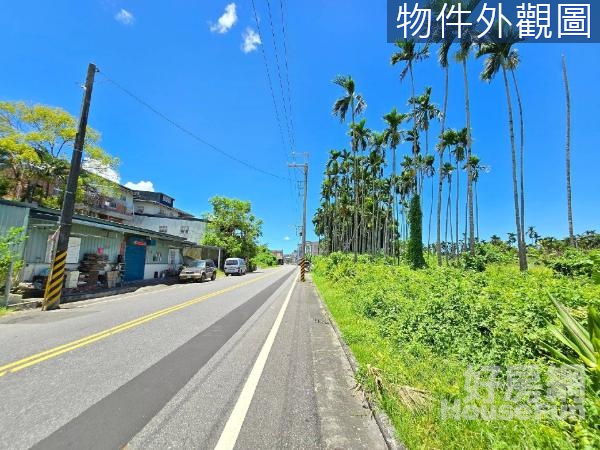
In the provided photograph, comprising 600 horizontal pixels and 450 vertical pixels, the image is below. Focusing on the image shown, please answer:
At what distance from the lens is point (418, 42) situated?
2886 centimetres

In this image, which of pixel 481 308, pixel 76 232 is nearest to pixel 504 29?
pixel 481 308

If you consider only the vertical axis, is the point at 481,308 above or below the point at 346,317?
above

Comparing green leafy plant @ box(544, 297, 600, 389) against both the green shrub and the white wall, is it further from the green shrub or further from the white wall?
the white wall

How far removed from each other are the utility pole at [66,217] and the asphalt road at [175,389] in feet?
11.0

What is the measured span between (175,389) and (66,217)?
11566 millimetres

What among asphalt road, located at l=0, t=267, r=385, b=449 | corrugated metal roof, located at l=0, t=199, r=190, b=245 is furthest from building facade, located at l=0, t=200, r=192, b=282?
asphalt road, located at l=0, t=267, r=385, b=449

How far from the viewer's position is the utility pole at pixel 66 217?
12094 millimetres

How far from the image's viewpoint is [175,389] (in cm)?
467

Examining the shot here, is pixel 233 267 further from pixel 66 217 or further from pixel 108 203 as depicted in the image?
pixel 66 217

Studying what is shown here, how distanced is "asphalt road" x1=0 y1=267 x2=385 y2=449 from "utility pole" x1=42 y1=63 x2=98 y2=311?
11.0 feet

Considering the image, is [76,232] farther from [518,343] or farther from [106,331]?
[518,343]

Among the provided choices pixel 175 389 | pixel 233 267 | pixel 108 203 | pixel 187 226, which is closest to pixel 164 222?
pixel 187 226

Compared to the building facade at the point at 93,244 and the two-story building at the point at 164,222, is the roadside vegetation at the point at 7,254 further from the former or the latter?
the two-story building at the point at 164,222

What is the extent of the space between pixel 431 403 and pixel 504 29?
27.2m
